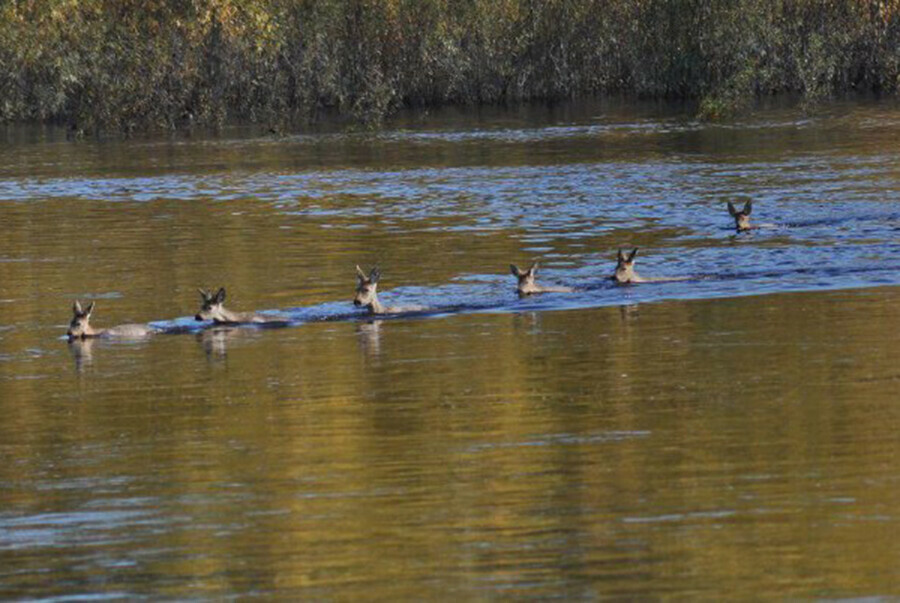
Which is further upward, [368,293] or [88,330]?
[368,293]

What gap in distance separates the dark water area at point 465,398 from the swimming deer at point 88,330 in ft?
0.61

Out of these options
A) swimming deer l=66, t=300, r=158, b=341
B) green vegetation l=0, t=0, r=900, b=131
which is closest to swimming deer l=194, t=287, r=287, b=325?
swimming deer l=66, t=300, r=158, b=341

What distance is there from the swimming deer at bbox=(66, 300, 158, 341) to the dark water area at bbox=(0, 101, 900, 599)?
187 mm

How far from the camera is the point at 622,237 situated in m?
29.0

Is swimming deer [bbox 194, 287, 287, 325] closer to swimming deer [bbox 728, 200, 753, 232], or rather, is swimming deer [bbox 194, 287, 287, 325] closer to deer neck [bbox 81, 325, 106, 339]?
deer neck [bbox 81, 325, 106, 339]

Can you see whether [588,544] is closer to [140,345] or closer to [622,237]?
[140,345]

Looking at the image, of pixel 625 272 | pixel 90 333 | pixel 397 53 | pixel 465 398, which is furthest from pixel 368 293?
pixel 397 53

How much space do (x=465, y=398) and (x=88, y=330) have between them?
600cm

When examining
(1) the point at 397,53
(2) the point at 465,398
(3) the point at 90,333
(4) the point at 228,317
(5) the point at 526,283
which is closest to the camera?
(2) the point at 465,398

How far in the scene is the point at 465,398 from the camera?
16.0 meters

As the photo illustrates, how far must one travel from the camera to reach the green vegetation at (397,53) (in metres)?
54.1

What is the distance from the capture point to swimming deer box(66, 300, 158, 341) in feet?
67.9

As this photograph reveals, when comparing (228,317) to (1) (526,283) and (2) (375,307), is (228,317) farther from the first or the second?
(1) (526,283)

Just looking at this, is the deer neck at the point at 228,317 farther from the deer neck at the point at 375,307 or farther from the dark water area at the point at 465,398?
the deer neck at the point at 375,307
